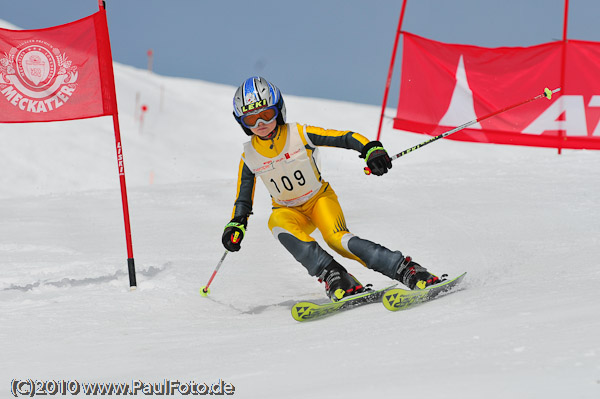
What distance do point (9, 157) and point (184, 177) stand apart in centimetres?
491

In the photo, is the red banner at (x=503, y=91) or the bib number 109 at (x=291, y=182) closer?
the bib number 109 at (x=291, y=182)

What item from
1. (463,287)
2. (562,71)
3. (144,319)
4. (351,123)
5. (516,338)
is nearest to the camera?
(516,338)

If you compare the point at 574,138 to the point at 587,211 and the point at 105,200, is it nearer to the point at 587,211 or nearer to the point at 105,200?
the point at 587,211

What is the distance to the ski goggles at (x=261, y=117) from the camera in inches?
169

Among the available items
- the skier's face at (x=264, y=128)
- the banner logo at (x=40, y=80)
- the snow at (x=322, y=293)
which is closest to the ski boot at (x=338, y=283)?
the snow at (x=322, y=293)

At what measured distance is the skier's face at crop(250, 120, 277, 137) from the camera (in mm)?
4328

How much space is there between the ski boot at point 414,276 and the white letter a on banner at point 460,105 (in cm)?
566

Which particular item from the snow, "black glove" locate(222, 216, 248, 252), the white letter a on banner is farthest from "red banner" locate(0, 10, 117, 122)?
the white letter a on banner

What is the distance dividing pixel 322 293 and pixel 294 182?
0.94 metres

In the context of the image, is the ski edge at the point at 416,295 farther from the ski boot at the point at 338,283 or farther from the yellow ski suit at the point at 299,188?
the yellow ski suit at the point at 299,188

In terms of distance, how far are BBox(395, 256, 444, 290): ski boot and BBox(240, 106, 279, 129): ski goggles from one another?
4.14 feet

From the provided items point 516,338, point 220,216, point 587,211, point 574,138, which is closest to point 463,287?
point 516,338

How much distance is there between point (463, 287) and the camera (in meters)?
3.87

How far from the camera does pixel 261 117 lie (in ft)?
14.2
